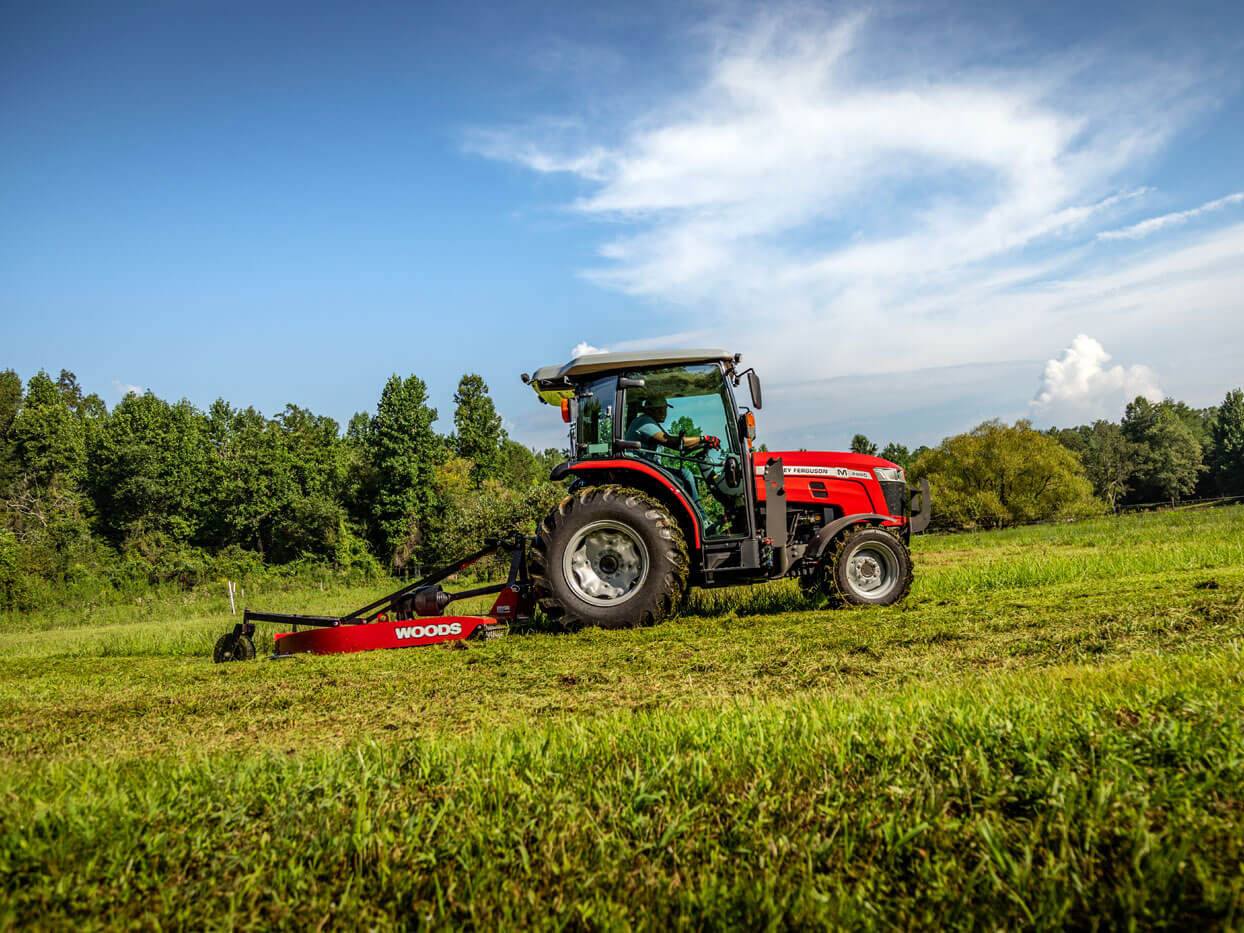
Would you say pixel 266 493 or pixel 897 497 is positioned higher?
pixel 266 493

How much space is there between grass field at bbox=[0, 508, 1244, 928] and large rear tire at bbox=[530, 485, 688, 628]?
2.48 m

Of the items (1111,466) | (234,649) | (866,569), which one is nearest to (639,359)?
(866,569)

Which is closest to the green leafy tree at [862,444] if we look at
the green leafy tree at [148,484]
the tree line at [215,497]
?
the tree line at [215,497]

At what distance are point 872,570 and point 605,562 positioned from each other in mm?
2618

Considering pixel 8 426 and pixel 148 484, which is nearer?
pixel 148 484

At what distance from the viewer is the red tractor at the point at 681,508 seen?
6.50 m

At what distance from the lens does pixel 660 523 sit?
6.45 metres

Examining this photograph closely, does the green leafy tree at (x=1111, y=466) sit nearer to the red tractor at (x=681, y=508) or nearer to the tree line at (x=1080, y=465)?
the tree line at (x=1080, y=465)

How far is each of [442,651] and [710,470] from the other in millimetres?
3026

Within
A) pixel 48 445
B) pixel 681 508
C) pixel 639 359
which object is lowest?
pixel 681 508

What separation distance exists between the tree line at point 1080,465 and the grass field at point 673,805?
44.0 m

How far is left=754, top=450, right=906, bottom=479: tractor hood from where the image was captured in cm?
761

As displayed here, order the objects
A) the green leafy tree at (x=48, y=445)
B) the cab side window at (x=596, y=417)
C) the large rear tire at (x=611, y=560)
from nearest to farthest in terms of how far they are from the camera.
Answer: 1. the large rear tire at (x=611, y=560)
2. the cab side window at (x=596, y=417)
3. the green leafy tree at (x=48, y=445)

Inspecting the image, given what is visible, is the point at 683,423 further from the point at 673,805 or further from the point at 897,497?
the point at 673,805
